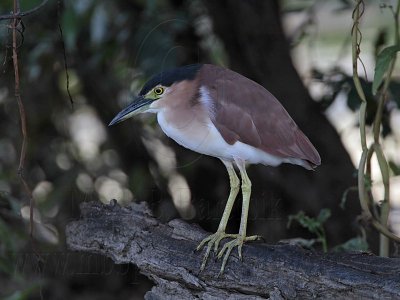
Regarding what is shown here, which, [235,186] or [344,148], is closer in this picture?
[235,186]

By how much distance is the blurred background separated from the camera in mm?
3926

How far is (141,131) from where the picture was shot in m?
4.40

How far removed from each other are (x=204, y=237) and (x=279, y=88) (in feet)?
4.49

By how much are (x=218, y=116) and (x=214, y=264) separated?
464 mm

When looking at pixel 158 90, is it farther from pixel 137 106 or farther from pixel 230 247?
pixel 230 247

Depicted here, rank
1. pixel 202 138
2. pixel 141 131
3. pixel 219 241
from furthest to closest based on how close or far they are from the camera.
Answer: pixel 141 131 < pixel 219 241 < pixel 202 138

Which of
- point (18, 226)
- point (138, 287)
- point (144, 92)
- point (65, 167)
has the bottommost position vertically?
point (138, 287)

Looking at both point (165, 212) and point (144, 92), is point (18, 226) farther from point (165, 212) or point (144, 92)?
point (144, 92)

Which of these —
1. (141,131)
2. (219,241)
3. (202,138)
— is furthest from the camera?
(141,131)

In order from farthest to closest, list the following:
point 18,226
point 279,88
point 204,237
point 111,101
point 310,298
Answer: point 111,101 < point 18,226 < point 279,88 < point 204,237 < point 310,298

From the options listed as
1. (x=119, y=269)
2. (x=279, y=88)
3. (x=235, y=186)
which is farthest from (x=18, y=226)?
(x=235, y=186)

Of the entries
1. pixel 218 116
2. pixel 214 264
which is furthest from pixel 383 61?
pixel 214 264

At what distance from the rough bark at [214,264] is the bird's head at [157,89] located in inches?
15.6

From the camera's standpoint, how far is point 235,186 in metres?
2.90
